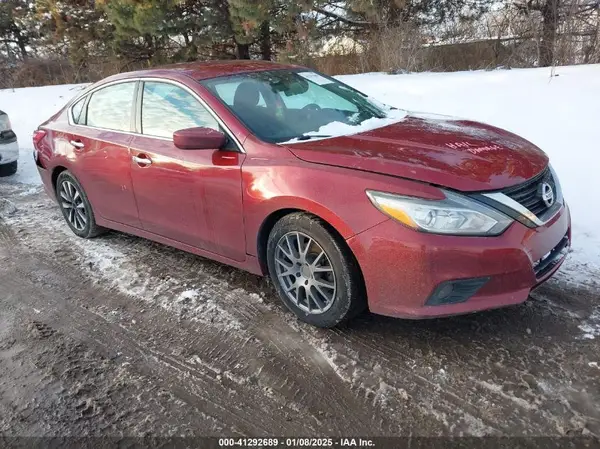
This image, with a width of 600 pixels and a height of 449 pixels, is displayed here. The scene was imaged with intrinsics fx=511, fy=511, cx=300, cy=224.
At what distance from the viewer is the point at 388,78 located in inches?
364

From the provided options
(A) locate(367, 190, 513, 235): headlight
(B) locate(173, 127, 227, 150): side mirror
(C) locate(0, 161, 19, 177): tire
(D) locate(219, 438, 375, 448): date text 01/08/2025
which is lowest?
(D) locate(219, 438, 375, 448): date text 01/08/2025

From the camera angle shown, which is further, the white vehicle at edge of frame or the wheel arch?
the white vehicle at edge of frame

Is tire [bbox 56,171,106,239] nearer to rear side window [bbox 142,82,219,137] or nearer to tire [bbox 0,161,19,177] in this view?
rear side window [bbox 142,82,219,137]

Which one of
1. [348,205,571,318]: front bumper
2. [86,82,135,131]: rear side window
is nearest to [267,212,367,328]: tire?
[348,205,571,318]: front bumper

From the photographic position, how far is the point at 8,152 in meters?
7.55

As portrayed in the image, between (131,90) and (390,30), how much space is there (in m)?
7.94

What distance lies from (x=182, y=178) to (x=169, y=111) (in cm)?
60

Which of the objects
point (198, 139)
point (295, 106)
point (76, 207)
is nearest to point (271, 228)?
point (198, 139)

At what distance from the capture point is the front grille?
2738 mm

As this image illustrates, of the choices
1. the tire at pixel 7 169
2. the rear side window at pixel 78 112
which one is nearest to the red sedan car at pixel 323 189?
the rear side window at pixel 78 112

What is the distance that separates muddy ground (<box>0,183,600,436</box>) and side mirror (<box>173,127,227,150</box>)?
110 cm

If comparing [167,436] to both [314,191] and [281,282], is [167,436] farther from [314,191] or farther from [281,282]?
[314,191]

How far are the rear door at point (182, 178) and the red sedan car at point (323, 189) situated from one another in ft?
0.04

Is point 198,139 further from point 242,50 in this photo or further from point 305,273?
point 242,50
